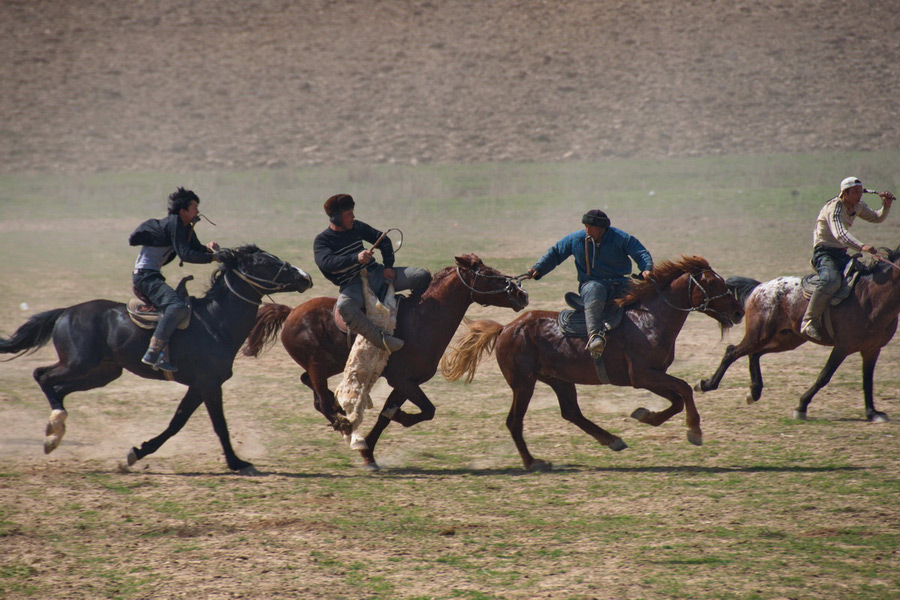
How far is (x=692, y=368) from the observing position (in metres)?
13.1

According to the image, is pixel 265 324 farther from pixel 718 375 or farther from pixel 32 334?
pixel 718 375

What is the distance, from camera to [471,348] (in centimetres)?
971

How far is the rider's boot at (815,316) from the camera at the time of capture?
1052cm

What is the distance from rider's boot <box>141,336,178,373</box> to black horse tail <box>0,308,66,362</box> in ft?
3.91

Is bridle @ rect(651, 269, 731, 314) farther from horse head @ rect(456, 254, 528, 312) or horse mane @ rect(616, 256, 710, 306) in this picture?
horse head @ rect(456, 254, 528, 312)

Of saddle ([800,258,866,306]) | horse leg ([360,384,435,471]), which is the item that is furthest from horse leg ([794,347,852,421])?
horse leg ([360,384,435,471])

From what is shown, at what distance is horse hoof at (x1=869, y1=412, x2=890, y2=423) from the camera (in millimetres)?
10312

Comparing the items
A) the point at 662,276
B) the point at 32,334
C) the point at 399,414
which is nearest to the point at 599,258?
the point at 662,276

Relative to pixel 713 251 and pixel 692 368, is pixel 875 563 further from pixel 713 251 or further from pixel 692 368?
pixel 713 251

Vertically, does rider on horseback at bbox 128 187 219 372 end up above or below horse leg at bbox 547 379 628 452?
above

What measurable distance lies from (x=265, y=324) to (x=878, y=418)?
6.24 metres

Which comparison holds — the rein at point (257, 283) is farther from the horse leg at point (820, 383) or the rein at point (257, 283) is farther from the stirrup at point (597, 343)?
the horse leg at point (820, 383)

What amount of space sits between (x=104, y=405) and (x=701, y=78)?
40.5 metres

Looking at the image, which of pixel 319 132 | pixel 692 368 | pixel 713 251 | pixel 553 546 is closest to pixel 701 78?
pixel 319 132
